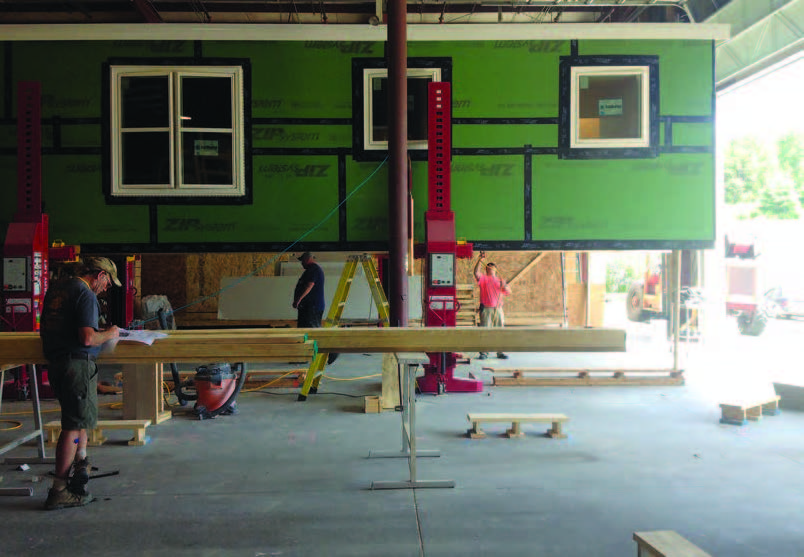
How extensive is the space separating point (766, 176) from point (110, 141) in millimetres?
42508

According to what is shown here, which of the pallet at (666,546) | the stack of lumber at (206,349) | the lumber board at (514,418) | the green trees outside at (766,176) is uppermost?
the green trees outside at (766,176)

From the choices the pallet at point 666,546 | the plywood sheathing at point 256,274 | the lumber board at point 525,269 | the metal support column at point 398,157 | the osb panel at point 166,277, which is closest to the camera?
the pallet at point 666,546

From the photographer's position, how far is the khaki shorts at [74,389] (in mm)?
5270

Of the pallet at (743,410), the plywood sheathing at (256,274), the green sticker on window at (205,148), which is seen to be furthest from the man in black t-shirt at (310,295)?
the pallet at (743,410)

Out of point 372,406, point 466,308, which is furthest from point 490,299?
point 372,406

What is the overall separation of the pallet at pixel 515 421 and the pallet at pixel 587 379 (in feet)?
10.4

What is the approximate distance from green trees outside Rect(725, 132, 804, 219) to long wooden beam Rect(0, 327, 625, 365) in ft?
135

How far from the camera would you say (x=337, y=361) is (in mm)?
14039

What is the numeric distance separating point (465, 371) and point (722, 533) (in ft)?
24.8

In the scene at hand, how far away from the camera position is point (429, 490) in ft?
19.1

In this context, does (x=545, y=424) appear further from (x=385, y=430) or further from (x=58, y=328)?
(x=58, y=328)

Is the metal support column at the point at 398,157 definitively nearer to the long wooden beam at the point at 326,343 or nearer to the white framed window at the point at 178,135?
the white framed window at the point at 178,135

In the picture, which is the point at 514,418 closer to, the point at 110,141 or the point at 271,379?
the point at 271,379

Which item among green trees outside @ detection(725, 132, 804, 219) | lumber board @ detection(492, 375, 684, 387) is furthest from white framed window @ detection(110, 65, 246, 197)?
green trees outside @ detection(725, 132, 804, 219)
